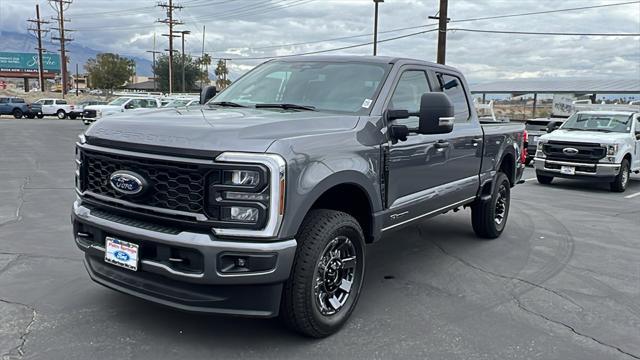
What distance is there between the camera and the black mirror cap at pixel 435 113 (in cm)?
425

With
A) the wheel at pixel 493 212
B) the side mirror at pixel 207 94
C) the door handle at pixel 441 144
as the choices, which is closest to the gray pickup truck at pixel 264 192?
the door handle at pixel 441 144

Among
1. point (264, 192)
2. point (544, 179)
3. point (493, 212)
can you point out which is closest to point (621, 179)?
point (544, 179)

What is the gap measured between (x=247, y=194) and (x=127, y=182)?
844 millimetres

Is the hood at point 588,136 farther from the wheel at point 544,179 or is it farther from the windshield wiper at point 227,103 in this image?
the windshield wiper at point 227,103

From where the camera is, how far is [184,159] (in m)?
3.28

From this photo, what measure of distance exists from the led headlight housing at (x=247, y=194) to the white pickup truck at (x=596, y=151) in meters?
10.7

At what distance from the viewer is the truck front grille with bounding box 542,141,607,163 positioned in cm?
1197

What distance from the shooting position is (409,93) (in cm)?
501

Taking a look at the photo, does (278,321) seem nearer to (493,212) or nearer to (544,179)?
(493,212)

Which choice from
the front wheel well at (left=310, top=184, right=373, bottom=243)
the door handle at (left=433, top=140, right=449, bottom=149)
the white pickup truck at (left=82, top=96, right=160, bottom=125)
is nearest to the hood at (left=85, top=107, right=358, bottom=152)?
the front wheel well at (left=310, top=184, right=373, bottom=243)

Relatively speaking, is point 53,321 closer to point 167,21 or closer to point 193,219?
point 193,219

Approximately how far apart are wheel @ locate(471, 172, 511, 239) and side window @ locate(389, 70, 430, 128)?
2.01 meters

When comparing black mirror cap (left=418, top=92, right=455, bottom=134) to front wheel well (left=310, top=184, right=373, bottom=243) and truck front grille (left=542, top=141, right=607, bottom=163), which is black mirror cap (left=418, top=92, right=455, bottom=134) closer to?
front wheel well (left=310, top=184, right=373, bottom=243)

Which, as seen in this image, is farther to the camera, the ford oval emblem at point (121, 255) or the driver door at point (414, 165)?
the driver door at point (414, 165)
